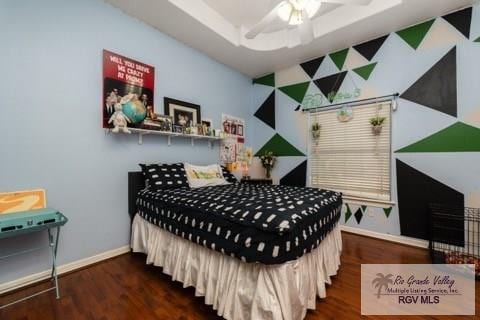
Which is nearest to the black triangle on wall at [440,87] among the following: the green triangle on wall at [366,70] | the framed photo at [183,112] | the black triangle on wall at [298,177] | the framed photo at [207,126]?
the green triangle on wall at [366,70]

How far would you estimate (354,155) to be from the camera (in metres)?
3.01

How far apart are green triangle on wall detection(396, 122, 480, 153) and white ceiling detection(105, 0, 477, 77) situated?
51.8 inches

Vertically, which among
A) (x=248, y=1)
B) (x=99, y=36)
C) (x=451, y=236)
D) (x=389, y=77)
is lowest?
(x=451, y=236)

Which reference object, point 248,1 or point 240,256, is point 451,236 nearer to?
point 240,256

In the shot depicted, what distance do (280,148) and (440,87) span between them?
2.17 m

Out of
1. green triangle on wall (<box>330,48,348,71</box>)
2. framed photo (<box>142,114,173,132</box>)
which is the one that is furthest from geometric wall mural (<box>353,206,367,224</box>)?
framed photo (<box>142,114,173,132</box>)

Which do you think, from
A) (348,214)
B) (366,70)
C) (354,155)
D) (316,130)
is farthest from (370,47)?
(348,214)

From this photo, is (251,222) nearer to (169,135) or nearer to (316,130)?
(169,135)

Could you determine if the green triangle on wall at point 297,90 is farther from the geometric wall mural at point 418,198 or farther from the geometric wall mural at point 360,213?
the geometric wall mural at point 360,213

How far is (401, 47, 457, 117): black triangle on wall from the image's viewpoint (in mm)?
2320

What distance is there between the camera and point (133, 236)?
2.27 m

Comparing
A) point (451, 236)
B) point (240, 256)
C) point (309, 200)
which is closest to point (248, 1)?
point (309, 200)

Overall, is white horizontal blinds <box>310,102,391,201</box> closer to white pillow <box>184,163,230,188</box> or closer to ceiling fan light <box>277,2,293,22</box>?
white pillow <box>184,163,230,188</box>

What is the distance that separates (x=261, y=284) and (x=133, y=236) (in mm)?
1655
